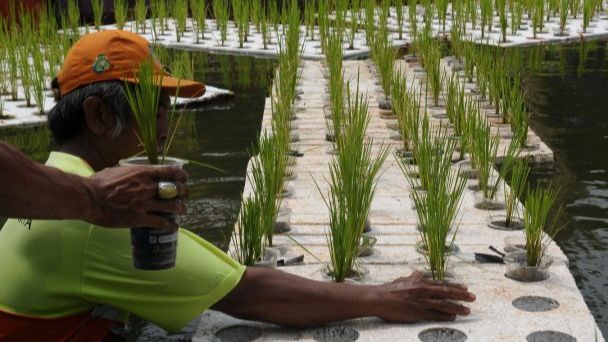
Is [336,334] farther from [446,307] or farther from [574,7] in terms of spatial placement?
[574,7]

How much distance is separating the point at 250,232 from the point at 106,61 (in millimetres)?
866

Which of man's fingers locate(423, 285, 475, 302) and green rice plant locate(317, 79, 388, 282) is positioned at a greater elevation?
green rice plant locate(317, 79, 388, 282)

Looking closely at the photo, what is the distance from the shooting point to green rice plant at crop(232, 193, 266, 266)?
297cm

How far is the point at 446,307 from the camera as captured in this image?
276cm

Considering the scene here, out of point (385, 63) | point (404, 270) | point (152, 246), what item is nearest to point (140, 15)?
point (385, 63)

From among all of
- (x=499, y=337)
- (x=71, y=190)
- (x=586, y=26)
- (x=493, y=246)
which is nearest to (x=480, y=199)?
(x=493, y=246)

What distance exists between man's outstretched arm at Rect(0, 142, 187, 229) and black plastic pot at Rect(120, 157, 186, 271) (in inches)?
2.0

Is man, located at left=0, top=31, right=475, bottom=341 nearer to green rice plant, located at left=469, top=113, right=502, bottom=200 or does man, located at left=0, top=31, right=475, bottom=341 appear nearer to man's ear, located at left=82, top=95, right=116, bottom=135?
man's ear, located at left=82, top=95, right=116, bottom=135

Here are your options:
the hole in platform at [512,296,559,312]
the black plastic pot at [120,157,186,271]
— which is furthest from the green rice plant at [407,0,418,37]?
the black plastic pot at [120,157,186,271]

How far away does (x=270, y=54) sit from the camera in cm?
848

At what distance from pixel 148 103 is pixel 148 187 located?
0.92 feet

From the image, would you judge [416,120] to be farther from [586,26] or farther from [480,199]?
[586,26]

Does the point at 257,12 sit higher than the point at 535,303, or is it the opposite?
the point at 257,12

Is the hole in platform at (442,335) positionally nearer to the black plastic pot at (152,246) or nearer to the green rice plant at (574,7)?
the black plastic pot at (152,246)
